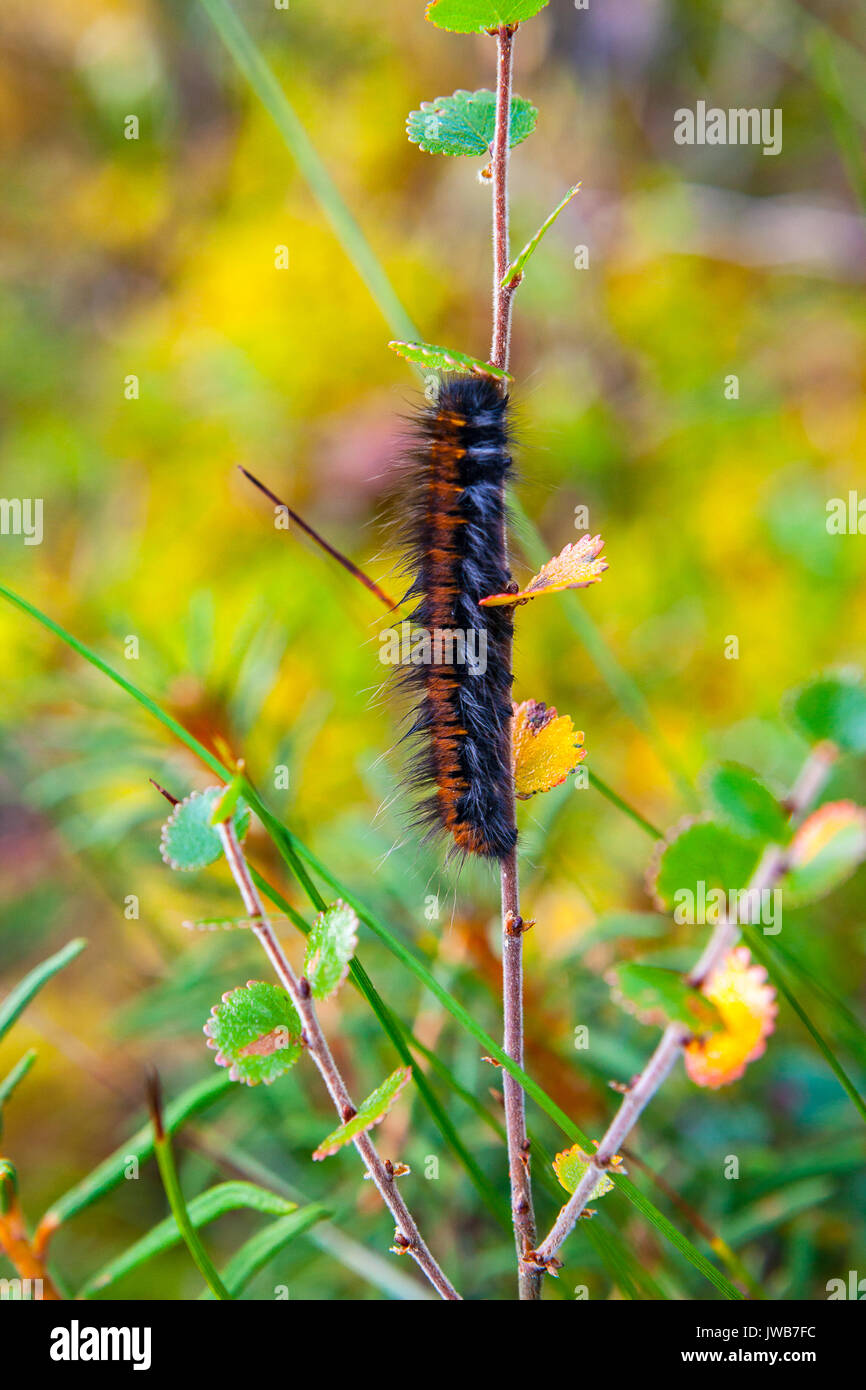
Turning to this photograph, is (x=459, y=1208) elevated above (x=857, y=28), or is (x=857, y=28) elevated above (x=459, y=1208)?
(x=857, y=28)

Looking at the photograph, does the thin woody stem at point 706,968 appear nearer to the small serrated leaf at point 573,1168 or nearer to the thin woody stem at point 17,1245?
the small serrated leaf at point 573,1168

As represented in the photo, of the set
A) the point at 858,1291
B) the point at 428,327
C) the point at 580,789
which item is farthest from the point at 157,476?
the point at 858,1291

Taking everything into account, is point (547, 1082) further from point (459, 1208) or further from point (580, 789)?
point (580, 789)

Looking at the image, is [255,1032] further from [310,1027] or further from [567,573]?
[567,573]

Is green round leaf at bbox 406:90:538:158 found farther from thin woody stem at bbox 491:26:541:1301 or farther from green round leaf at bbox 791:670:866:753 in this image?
green round leaf at bbox 791:670:866:753

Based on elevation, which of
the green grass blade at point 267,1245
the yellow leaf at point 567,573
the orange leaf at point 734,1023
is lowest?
the green grass blade at point 267,1245

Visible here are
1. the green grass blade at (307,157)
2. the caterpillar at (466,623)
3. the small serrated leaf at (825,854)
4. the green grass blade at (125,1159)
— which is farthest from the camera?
the green grass blade at (307,157)

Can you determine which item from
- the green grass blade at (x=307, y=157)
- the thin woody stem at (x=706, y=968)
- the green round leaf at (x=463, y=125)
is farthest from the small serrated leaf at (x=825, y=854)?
the green grass blade at (x=307, y=157)
